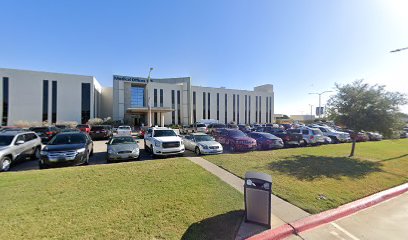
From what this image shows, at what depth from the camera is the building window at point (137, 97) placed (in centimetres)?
5068

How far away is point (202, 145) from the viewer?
12344 millimetres

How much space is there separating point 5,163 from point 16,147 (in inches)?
39.4

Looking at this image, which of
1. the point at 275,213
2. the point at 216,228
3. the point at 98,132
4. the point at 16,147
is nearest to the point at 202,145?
the point at 275,213

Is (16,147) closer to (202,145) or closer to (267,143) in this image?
(202,145)

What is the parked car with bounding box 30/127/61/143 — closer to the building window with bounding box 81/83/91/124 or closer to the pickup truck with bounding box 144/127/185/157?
the pickup truck with bounding box 144/127/185/157

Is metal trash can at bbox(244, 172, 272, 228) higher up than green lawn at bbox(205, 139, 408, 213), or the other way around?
metal trash can at bbox(244, 172, 272, 228)

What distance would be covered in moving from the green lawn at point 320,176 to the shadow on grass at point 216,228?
207 cm

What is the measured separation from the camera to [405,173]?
29.7 feet

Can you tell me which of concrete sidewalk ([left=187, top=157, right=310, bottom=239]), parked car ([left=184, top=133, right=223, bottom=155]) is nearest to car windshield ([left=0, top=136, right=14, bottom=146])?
parked car ([left=184, top=133, right=223, bottom=155])

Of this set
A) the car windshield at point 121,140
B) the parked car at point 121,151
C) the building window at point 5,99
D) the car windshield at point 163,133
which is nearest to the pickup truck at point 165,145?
the car windshield at point 163,133

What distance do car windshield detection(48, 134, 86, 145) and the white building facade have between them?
3318 cm

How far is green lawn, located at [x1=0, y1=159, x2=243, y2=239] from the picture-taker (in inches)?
149

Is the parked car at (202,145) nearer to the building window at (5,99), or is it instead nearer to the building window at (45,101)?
the building window at (45,101)

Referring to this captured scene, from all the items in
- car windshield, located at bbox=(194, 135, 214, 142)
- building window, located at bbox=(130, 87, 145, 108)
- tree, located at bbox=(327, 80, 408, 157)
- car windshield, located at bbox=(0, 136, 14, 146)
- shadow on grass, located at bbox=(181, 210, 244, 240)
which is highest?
building window, located at bbox=(130, 87, 145, 108)
